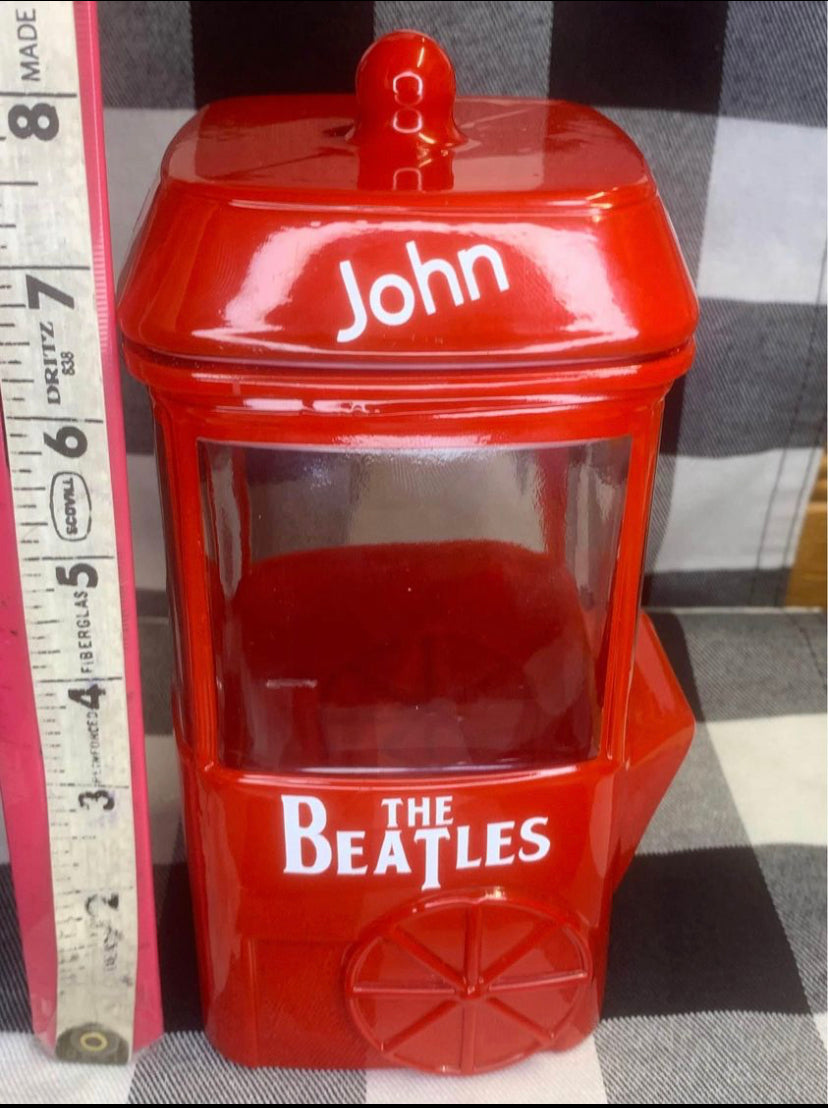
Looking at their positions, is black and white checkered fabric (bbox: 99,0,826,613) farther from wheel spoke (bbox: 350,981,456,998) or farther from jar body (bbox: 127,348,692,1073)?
wheel spoke (bbox: 350,981,456,998)

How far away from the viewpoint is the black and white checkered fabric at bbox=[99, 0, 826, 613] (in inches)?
31.0

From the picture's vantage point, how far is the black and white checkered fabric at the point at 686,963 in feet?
2.05

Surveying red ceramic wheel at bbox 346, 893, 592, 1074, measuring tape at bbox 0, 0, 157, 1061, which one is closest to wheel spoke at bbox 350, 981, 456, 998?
red ceramic wheel at bbox 346, 893, 592, 1074

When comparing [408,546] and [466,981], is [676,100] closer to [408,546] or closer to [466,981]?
[408,546]

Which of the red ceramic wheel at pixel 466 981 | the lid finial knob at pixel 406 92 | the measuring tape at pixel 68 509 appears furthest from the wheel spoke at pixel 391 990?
the lid finial knob at pixel 406 92

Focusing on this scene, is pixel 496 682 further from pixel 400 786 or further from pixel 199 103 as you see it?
pixel 199 103

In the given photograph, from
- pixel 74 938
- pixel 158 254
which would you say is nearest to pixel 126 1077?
pixel 74 938

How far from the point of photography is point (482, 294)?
17.8 inches

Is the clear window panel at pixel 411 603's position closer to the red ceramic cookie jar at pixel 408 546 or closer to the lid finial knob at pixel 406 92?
the red ceramic cookie jar at pixel 408 546

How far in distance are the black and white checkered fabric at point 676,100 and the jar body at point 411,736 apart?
0.34m

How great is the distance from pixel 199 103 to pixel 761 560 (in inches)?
24.1

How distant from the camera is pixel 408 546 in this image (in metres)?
0.66

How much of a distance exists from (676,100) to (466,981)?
0.63m

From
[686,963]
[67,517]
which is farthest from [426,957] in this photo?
[67,517]
